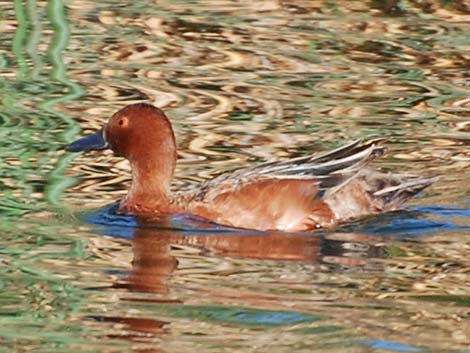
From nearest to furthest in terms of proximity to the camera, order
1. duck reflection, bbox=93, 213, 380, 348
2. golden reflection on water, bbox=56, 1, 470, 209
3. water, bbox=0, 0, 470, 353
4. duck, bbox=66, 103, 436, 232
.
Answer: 1. water, bbox=0, 0, 470, 353
2. duck reflection, bbox=93, 213, 380, 348
3. duck, bbox=66, 103, 436, 232
4. golden reflection on water, bbox=56, 1, 470, 209

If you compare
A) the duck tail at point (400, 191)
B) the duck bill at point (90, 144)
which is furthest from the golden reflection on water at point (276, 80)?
the duck tail at point (400, 191)

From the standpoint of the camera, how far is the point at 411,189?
8.68 metres

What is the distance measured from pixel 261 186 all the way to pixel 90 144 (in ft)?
3.44

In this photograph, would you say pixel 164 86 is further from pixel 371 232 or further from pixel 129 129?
pixel 371 232

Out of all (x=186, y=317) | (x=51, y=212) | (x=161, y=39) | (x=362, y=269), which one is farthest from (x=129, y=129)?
(x=161, y=39)

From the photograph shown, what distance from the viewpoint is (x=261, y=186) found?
27.8 ft

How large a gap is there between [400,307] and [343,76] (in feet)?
17.1

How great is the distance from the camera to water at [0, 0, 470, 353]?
6367 millimetres

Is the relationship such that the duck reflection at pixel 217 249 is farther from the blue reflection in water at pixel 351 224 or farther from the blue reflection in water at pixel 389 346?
the blue reflection in water at pixel 389 346

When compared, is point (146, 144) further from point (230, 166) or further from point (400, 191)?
point (400, 191)

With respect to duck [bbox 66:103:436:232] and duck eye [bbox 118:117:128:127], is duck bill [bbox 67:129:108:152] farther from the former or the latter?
duck eye [bbox 118:117:128:127]

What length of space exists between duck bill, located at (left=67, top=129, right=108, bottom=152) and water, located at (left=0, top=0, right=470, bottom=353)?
229mm

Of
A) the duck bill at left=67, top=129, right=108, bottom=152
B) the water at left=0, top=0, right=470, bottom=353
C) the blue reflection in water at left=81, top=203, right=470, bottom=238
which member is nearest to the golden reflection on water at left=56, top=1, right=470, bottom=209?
the water at left=0, top=0, right=470, bottom=353

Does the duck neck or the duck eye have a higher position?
the duck eye
